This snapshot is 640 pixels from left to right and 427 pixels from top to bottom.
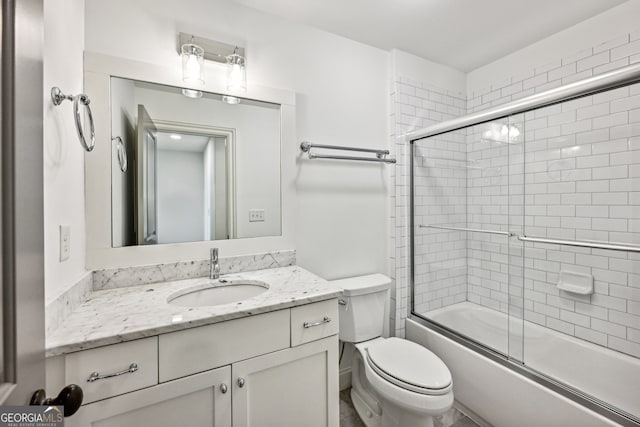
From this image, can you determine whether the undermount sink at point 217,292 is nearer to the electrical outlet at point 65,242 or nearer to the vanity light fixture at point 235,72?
the electrical outlet at point 65,242

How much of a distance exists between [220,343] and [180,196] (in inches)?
31.5

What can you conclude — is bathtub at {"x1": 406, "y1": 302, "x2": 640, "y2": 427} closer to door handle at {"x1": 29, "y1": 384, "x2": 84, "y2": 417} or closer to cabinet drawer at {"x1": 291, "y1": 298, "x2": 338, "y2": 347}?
cabinet drawer at {"x1": 291, "y1": 298, "x2": 338, "y2": 347}

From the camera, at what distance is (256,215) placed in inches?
65.3

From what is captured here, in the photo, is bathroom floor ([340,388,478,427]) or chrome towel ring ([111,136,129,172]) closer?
chrome towel ring ([111,136,129,172])

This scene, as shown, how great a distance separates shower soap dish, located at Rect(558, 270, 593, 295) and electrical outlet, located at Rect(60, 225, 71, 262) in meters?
2.79

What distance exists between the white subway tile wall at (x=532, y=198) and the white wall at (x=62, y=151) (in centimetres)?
186

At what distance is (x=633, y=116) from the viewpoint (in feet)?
5.40

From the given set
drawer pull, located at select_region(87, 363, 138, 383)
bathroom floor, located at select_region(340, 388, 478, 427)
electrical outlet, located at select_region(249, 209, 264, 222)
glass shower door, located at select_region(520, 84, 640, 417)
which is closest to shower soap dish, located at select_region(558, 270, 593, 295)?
glass shower door, located at select_region(520, 84, 640, 417)

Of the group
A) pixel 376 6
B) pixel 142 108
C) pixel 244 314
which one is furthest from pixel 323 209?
pixel 376 6

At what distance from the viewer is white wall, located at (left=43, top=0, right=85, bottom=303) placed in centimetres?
92

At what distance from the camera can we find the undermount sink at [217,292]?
1308 millimetres

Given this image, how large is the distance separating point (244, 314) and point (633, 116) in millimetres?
2419

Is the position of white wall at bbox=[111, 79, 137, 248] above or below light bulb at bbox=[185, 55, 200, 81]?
below

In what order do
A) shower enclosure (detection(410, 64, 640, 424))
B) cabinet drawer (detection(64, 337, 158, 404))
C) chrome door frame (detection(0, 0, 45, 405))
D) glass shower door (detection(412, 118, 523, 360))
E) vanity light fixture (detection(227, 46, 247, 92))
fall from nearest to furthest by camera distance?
chrome door frame (detection(0, 0, 45, 405)), cabinet drawer (detection(64, 337, 158, 404)), vanity light fixture (detection(227, 46, 247, 92)), shower enclosure (detection(410, 64, 640, 424)), glass shower door (detection(412, 118, 523, 360))
